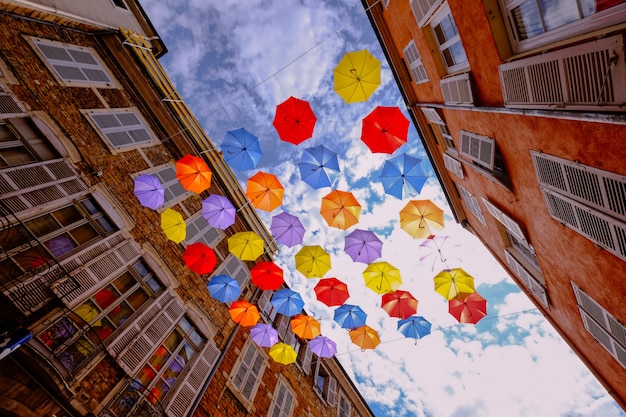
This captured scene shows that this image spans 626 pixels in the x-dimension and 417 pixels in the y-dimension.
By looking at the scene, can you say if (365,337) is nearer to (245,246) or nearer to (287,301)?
(287,301)

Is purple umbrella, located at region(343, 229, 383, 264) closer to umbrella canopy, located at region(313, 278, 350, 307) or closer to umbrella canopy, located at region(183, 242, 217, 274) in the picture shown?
umbrella canopy, located at region(313, 278, 350, 307)

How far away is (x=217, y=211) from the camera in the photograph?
10.7 m

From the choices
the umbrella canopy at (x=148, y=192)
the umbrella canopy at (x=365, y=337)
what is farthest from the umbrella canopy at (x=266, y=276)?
the umbrella canopy at (x=365, y=337)

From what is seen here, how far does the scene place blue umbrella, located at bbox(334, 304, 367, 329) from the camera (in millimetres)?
11945

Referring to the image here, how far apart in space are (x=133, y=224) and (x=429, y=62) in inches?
383

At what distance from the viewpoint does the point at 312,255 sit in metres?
11.2

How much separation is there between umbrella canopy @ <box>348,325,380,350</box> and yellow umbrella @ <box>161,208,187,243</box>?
25.9 ft

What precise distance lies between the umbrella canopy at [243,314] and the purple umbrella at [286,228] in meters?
2.65

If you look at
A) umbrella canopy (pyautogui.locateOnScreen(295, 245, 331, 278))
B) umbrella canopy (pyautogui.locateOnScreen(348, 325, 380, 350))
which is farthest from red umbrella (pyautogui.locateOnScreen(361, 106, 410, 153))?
umbrella canopy (pyautogui.locateOnScreen(348, 325, 380, 350))

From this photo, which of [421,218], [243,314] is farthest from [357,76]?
[243,314]

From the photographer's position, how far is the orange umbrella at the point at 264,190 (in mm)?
10328

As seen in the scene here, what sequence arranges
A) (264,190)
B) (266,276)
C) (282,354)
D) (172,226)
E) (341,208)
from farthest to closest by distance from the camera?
(282,354), (266,276), (341,208), (264,190), (172,226)

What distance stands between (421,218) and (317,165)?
3.94 metres

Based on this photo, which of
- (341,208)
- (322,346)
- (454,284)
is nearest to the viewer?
(341,208)
